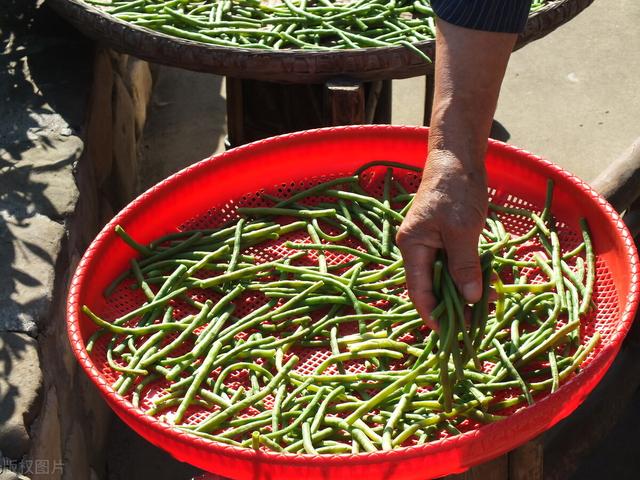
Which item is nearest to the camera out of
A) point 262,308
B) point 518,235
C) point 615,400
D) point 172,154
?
point 262,308

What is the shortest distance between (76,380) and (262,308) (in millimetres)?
775

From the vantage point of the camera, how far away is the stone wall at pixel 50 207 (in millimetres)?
2041

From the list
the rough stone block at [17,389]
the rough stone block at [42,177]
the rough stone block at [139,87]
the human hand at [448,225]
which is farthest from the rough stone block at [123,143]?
the human hand at [448,225]

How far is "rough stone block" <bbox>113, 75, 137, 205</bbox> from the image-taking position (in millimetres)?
3426

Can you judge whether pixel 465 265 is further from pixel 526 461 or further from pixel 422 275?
pixel 526 461

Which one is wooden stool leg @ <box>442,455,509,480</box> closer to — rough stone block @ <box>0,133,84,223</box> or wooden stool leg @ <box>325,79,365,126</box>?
wooden stool leg @ <box>325,79,365,126</box>

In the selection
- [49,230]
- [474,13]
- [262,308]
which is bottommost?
[49,230]

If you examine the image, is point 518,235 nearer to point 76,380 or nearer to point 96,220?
point 76,380

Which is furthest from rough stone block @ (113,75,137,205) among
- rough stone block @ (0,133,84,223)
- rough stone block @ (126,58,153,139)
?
rough stone block @ (0,133,84,223)

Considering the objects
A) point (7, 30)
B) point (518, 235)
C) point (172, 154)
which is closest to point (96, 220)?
point (7, 30)

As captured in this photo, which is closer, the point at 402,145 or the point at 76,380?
the point at 402,145

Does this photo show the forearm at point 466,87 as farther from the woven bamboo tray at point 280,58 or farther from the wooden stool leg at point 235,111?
the wooden stool leg at point 235,111

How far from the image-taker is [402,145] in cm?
227

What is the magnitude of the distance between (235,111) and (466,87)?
1758mm
